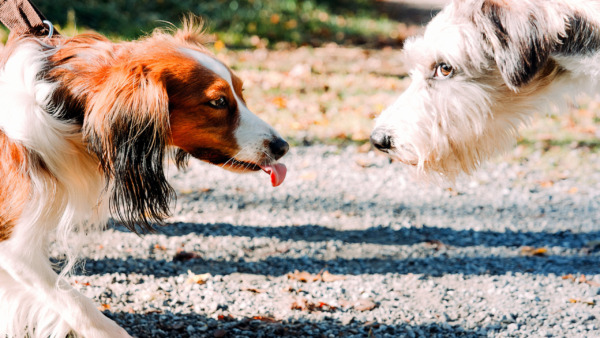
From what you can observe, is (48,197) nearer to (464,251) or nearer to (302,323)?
(302,323)

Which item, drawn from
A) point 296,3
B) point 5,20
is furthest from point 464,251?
point 296,3

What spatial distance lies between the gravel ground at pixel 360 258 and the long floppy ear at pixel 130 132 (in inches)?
33.5

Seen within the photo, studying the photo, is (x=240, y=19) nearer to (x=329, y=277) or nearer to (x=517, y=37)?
(x=329, y=277)

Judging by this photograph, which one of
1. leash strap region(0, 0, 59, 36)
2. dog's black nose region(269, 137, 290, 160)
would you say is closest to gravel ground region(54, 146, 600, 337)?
dog's black nose region(269, 137, 290, 160)

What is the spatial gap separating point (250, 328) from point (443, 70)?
1.78m

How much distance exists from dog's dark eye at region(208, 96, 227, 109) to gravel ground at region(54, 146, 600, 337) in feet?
4.02

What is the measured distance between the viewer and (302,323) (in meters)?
3.31

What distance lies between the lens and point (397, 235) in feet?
15.1

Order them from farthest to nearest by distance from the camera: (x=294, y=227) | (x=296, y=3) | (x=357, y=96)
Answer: (x=296, y=3) → (x=357, y=96) → (x=294, y=227)

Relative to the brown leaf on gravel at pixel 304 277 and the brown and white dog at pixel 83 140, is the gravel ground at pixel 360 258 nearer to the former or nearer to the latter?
the brown leaf on gravel at pixel 304 277

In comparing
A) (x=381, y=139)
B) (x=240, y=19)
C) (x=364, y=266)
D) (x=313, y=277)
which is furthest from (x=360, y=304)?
(x=240, y=19)

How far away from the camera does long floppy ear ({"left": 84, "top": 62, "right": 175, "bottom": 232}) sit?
2697mm

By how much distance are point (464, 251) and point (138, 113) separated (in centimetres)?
269

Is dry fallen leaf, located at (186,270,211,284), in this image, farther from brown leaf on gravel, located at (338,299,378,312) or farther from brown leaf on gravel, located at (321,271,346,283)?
brown leaf on gravel, located at (338,299,378,312)
